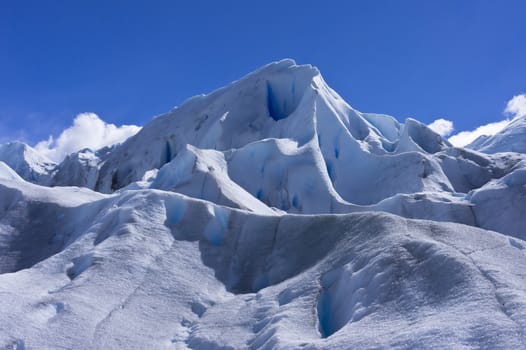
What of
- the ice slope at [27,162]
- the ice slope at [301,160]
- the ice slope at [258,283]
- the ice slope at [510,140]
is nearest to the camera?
the ice slope at [258,283]

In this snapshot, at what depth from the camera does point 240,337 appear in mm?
8562

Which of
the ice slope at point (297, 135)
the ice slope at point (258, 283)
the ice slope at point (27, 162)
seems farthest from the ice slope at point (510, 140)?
the ice slope at point (27, 162)

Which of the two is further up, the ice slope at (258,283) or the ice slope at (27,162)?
the ice slope at (27,162)

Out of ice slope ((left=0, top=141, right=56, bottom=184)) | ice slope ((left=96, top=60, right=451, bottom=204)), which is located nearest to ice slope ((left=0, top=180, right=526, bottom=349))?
ice slope ((left=96, top=60, right=451, bottom=204))

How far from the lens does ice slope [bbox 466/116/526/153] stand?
34.1 metres

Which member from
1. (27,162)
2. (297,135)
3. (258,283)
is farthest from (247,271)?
(27,162)

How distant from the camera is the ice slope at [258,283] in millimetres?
7520

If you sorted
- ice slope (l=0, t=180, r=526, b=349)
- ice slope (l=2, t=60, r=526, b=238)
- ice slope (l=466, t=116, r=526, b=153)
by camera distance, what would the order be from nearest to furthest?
ice slope (l=0, t=180, r=526, b=349)
ice slope (l=2, t=60, r=526, b=238)
ice slope (l=466, t=116, r=526, b=153)

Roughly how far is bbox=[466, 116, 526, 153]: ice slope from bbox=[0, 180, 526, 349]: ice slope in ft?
86.1

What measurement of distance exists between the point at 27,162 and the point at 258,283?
4593cm

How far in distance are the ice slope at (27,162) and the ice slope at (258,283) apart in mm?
38720

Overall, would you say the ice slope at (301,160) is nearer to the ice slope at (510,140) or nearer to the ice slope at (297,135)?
the ice slope at (297,135)

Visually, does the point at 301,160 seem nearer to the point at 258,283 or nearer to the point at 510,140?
the point at 258,283

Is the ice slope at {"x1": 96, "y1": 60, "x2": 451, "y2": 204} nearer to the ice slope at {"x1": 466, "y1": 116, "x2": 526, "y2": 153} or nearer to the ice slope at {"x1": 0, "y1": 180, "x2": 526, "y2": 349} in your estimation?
the ice slope at {"x1": 466, "y1": 116, "x2": 526, "y2": 153}
